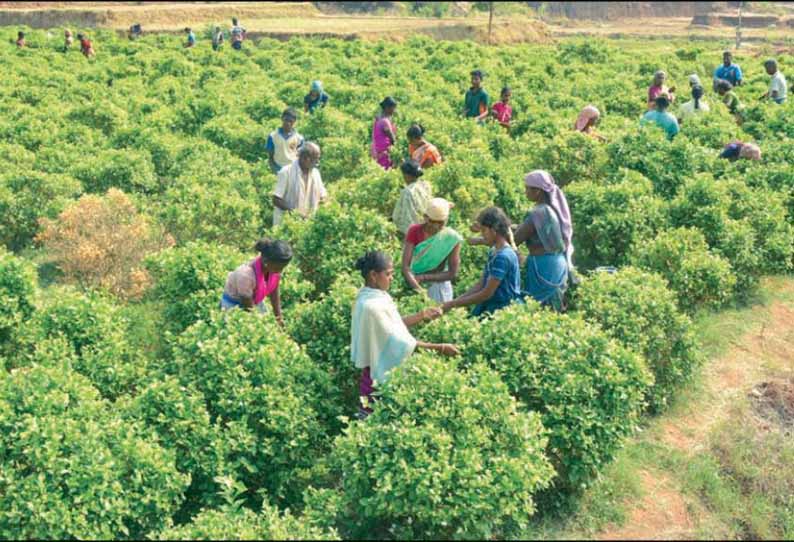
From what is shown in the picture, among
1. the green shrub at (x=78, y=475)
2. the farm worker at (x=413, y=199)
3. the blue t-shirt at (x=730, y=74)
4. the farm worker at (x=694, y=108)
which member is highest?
the blue t-shirt at (x=730, y=74)

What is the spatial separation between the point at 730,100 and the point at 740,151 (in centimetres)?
458

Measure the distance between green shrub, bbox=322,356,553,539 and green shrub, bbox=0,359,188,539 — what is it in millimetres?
1304

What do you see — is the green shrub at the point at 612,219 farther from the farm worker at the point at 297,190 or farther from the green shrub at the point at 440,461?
the green shrub at the point at 440,461

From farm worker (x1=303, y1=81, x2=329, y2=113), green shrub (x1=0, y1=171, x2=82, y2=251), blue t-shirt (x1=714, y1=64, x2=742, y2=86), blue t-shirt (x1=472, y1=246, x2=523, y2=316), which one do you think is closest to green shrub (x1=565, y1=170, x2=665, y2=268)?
blue t-shirt (x1=472, y1=246, x2=523, y2=316)

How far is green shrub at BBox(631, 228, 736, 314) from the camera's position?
30.5 ft

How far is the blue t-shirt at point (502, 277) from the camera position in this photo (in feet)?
23.4

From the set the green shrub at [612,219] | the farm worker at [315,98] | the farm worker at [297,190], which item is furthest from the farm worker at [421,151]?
the farm worker at [315,98]

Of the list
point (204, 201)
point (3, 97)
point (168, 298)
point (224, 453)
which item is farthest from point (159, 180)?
point (224, 453)

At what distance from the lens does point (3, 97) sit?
19578mm

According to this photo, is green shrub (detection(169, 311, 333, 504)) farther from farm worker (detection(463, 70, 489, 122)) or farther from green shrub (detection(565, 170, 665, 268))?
farm worker (detection(463, 70, 489, 122))

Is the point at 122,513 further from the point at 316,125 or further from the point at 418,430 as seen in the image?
the point at 316,125

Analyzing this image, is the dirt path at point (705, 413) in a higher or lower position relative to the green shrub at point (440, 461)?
lower

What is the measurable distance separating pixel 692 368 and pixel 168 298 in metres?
5.36

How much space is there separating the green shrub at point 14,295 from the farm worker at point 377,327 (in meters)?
4.17
